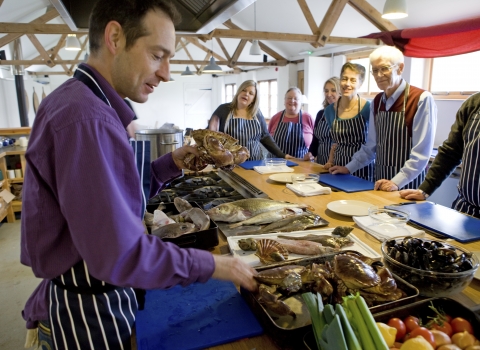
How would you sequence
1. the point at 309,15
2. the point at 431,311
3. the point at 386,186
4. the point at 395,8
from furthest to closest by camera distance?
the point at 309,15, the point at 395,8, the point at 386,186, the point at 431,311

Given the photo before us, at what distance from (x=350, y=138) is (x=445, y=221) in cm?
185

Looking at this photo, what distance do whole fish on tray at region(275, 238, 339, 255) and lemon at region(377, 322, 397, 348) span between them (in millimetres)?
552

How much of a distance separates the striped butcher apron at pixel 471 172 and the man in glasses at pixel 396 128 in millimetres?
473

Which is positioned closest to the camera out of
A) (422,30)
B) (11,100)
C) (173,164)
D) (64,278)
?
(64,278)

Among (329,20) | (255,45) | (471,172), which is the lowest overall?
(471,172)

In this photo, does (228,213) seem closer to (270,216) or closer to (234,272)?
(270,216)

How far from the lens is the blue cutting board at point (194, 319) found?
1019mm

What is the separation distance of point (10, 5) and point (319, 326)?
32.4 ft

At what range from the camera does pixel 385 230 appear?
1689mm

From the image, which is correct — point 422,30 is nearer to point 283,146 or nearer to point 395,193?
point 283,146

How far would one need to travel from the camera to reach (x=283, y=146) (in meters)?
4.84

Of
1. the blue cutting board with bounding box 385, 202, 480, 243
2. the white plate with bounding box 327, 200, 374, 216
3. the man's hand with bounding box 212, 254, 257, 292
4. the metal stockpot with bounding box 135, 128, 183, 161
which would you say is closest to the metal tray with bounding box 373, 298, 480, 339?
the man's hand with bounding box 212, 254, 257, 292

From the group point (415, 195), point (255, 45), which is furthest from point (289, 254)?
point (255, 45)

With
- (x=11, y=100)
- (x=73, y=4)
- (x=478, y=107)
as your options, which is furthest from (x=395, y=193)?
(x=11, y=100)
